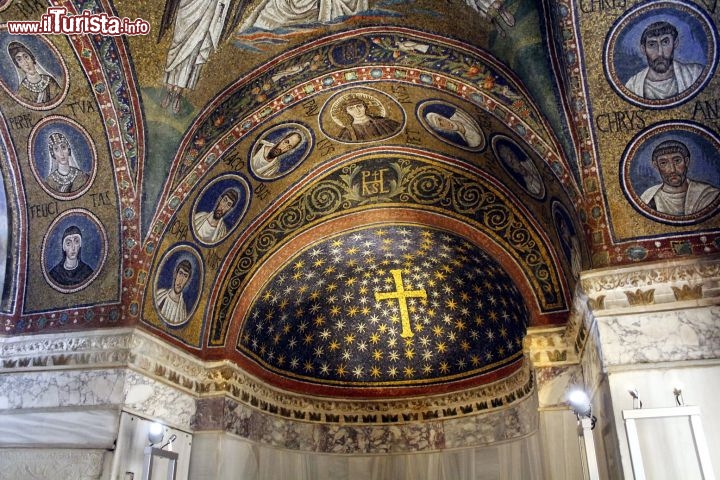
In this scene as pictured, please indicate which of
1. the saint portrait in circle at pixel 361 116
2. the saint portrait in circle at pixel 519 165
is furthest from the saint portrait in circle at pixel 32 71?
the saint portrait in circle at pixel 519 165

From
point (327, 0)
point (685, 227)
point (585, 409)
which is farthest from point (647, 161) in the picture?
point (327, 0)

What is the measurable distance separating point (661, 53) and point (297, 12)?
Result: 4.27 meters

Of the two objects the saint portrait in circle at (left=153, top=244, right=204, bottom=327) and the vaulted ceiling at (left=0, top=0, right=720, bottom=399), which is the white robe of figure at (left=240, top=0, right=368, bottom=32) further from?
the saint portrait in circle at (left=153, top=244, right=204, bottom=327)

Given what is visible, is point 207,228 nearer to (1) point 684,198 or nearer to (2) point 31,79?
(2) point 31,79

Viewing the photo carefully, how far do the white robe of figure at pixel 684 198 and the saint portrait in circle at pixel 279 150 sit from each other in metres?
4.80

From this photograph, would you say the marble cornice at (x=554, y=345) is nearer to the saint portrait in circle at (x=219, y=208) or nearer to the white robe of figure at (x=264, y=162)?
the white robe of figure at (x=264, y=162)

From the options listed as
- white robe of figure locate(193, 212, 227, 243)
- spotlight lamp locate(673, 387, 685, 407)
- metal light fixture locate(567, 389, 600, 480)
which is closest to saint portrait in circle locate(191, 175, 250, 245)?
white robe of figure locate(193, 212, 227, 243)

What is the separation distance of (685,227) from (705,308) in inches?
35.5

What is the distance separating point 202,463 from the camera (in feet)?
31.5

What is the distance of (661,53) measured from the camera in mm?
7023

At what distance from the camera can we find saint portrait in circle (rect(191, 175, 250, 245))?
9727 millimetres

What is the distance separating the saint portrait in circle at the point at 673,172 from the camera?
7113mm


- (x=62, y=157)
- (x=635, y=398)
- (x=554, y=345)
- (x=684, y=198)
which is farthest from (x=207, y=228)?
(x=684, y=198)

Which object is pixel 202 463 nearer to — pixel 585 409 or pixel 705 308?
pixel 585 409
